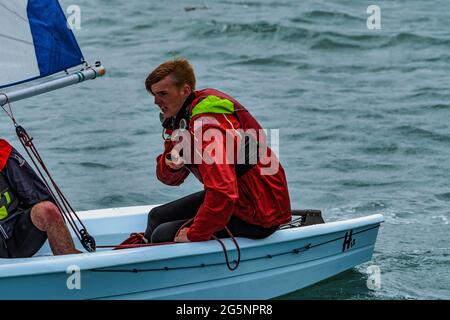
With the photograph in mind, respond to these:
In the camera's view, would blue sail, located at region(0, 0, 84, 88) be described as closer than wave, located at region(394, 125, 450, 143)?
Yes

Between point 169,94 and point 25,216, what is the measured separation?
824 millimetres

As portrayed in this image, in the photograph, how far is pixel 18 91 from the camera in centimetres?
430

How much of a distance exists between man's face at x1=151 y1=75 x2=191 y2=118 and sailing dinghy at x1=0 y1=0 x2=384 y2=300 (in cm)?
58

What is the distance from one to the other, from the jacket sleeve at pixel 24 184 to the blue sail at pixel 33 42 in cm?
39

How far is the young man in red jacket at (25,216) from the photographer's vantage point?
4.18 meters

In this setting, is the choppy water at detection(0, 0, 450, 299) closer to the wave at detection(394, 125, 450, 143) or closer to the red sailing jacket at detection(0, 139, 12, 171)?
the wave at detection(394, 125, 450, 143)

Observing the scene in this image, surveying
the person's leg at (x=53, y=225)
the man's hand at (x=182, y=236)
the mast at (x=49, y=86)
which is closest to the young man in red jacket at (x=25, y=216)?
the person's leg at (x=53, y=225)

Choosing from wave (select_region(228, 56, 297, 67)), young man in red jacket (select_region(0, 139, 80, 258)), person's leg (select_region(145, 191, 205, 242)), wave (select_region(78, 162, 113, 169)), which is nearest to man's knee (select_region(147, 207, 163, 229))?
person's leg (select_region(145, 191, 205, 242))

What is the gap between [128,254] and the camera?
4074 millimetres

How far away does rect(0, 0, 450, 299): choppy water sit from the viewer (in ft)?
20.3

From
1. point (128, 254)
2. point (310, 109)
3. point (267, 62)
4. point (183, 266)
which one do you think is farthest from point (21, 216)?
point (267, 62)

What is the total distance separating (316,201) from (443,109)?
295 centimetres

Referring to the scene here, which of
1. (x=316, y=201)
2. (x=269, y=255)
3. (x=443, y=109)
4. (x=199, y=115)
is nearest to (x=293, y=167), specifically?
(x=316, y=201)

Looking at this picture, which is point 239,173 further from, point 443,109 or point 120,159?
point 443,109
